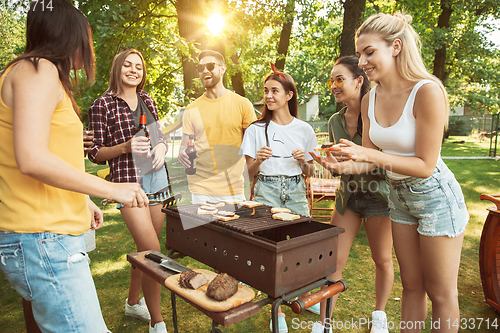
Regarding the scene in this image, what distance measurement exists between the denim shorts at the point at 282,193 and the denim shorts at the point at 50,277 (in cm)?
176

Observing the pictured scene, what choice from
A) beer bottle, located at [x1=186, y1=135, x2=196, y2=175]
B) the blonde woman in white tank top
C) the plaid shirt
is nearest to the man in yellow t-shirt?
beer bottle, located at [x1=186, y1=135, x2=196, y2=175]

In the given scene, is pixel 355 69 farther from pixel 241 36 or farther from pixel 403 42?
pixel 241 36

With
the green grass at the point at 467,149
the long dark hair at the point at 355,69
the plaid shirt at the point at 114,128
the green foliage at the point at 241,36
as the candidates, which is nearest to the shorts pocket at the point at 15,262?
the plaid shirt at the point at 114,128

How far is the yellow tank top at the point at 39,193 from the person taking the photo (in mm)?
1305

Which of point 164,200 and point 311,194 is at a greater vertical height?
point 164,200

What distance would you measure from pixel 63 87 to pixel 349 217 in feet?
7.90

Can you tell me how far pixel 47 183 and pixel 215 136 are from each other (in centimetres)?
227

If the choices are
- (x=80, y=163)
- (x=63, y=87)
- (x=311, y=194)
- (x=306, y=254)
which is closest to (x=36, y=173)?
(x=80, y=163)

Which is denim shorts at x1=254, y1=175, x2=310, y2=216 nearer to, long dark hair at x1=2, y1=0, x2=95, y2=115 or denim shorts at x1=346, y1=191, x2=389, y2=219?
denim shorts at x1=346, y1=191, x2=389, y2=219

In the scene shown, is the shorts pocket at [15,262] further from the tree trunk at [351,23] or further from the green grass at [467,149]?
the green grass at [467,149]

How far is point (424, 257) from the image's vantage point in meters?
1.97

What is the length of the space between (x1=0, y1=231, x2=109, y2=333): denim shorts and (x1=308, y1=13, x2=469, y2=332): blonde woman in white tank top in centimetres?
154

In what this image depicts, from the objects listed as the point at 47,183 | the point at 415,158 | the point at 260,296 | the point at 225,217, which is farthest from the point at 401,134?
the point at 260,296

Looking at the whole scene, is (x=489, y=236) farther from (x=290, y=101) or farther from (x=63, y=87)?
(x=63, y=87)
